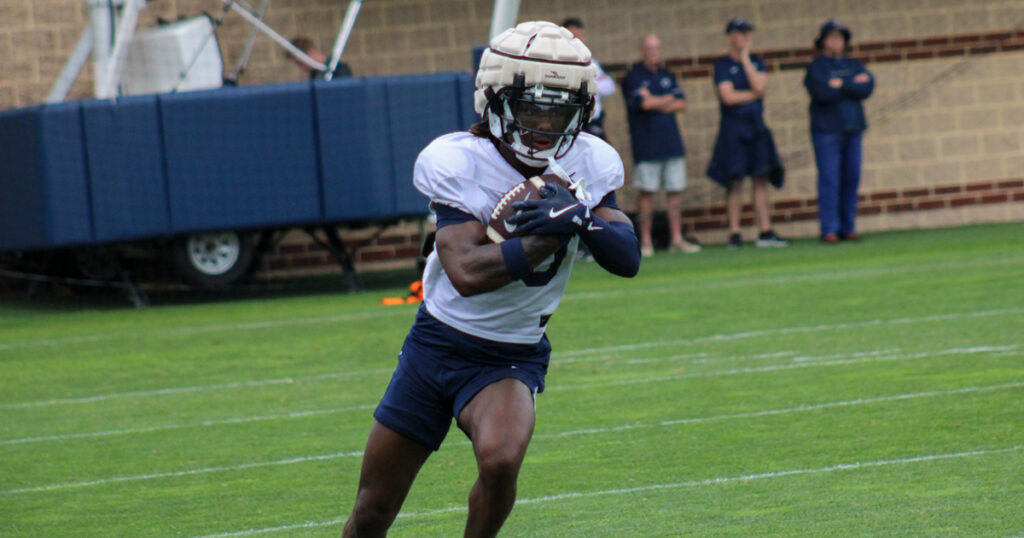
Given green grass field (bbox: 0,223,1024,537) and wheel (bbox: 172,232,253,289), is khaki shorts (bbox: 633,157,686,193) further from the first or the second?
wheel (bbox: 172,232,253,289)

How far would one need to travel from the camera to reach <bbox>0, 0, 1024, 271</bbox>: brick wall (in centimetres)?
1549

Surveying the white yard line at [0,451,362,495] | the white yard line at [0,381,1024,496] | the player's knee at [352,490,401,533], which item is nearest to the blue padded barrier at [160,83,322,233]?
the white yard line at [0,381,1024,496]

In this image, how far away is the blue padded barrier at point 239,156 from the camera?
12477mm

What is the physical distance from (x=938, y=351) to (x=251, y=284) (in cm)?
786

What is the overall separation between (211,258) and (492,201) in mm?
9209

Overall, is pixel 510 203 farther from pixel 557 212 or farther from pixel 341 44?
pixel 341 44

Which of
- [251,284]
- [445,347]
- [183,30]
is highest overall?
[183,30]

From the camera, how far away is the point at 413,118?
12852 millimetres

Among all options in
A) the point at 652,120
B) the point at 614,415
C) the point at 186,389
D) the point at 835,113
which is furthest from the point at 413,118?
the point at 614,415

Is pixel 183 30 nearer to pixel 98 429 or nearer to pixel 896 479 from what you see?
pixel 98 429

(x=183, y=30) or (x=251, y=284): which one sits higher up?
(x=183, y=30)

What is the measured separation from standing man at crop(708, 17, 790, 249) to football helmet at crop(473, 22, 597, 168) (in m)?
11.0

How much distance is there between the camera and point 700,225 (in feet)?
53.5

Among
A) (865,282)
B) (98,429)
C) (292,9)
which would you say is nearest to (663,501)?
(98,429)
